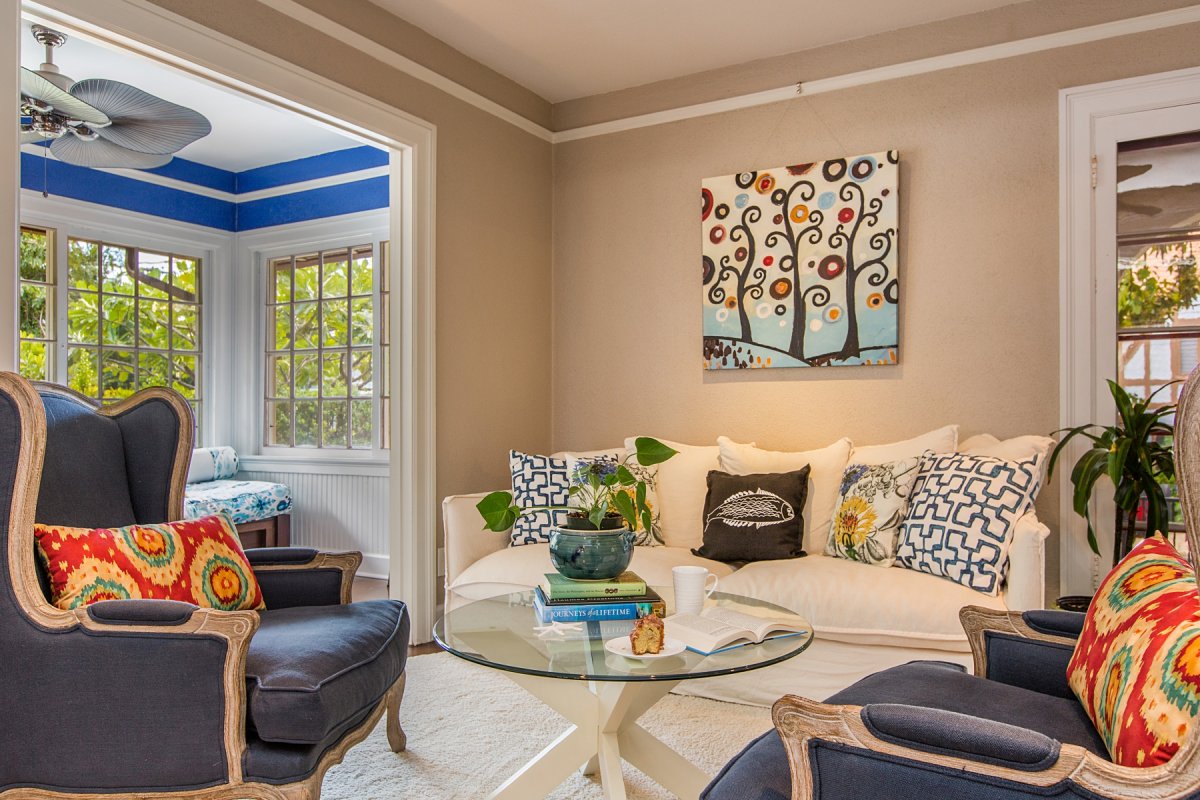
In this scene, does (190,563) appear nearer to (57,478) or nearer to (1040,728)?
(57,478)

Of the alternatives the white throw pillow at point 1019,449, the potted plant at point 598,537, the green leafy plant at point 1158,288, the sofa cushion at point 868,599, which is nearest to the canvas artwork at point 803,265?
the white throw pillow at point 1019,449

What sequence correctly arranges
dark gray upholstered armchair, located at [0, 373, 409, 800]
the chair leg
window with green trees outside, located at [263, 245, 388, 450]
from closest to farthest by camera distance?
dark gray upholstered armchair, located at [0, 373, 409, 800] < the chair leg < window with green trees outside, located at [263, 245, 388, 450]

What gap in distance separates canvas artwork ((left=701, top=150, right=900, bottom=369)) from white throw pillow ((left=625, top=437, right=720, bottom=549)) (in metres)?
0.59

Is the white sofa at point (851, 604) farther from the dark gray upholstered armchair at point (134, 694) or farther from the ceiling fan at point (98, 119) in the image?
the ceiling fan at point (98, 119)

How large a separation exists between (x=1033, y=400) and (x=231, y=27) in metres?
3.40

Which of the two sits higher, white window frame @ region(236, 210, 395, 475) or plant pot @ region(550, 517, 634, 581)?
white window frame @ region(236, 210, 395, 475)

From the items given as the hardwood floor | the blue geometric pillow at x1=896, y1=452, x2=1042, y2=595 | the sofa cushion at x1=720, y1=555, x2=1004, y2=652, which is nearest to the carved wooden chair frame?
the sofa cushion at x1=720, y1=555, x2=1004, y2=652

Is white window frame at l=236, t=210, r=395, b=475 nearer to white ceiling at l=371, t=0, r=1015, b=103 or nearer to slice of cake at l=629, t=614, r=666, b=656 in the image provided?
white ceiling at l=371, t=0, r=1015, b=103

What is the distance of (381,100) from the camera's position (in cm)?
352

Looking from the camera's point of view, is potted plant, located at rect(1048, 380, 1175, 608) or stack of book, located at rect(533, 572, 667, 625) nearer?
stack of book, located at rect(533, 572, 667, 625)

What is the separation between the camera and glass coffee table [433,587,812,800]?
5.76 feet

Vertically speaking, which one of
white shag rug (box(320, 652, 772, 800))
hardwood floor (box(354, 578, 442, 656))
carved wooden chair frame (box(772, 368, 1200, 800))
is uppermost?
carved wooden chair frame (box(772, 368, 1200, 800))

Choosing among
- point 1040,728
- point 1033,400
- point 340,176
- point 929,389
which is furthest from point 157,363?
point 1040,728

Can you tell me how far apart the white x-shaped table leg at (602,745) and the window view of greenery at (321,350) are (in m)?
3.58
